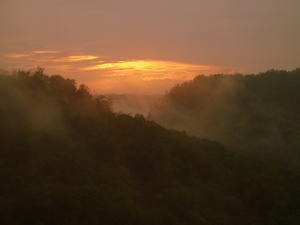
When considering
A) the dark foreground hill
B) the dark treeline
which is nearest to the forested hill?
the dark treeline

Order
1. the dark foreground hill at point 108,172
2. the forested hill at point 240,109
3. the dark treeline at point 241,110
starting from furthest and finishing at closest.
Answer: the forested hill at point 240,109 < the dark treeline at point 241,110 < the dark foreground hill at point 108,172

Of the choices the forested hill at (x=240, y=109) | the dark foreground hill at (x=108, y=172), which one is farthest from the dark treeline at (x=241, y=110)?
the dark foreground hill at (x=108, y=172)

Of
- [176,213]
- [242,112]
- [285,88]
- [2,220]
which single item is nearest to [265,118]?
[242,112]

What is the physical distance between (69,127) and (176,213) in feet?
17.1

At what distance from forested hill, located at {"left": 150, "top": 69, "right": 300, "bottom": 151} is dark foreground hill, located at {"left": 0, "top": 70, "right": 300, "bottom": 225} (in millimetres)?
11048

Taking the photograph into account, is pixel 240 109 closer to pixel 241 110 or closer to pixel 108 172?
pixel 241 110

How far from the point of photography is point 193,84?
3559cm

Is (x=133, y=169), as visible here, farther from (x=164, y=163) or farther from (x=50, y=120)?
(x=50, y=120)

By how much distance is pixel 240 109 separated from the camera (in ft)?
105

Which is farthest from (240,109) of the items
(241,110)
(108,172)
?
(108,172)

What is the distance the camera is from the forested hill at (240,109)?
90.1 feet

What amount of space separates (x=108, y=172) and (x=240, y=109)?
73.2ft

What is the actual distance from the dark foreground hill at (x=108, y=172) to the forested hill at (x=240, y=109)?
1105 cm

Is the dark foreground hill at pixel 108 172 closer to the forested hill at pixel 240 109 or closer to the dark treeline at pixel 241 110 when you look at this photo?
the dark treeline at pixel 241 110
